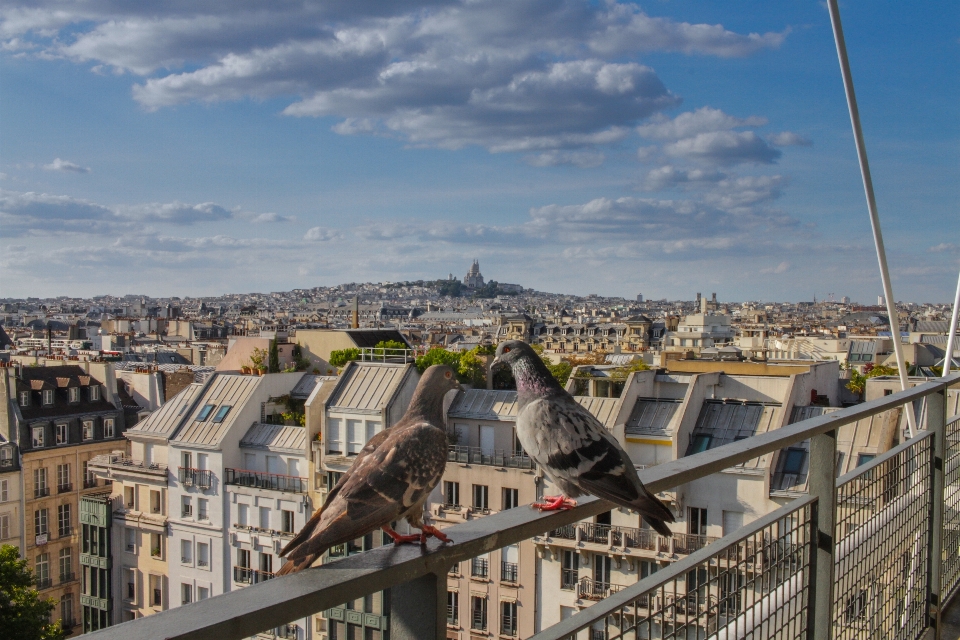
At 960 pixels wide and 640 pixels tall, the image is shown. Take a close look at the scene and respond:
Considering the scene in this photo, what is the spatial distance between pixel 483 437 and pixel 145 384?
58.7ft

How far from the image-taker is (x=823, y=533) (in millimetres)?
2727

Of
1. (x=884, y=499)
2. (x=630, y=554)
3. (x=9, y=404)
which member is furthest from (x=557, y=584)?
(x=9, y=404)

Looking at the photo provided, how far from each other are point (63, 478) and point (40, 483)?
83cm

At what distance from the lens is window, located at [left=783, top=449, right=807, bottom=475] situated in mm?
15570

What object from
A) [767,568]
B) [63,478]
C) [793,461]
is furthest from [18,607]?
[767,568]

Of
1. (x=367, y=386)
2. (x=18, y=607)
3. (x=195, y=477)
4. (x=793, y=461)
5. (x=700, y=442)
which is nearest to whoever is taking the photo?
(x=793, y=461)

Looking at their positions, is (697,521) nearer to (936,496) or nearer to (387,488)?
(936,496)

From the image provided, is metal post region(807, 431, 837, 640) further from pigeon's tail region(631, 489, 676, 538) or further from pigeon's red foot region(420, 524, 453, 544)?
pigeon's red foot region(420, 524, 453, 544)

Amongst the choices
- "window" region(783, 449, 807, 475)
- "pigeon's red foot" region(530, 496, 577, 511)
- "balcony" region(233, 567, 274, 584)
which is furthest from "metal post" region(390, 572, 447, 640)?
"balcony" region(233, 567, 274, 584)

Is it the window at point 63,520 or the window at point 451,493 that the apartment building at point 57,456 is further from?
the window at point 451,493

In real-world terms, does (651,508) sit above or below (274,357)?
above

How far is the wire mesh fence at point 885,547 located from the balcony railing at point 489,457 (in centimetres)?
1408

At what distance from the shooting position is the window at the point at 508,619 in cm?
1551

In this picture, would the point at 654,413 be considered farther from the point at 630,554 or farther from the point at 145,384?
the point at 145,384
